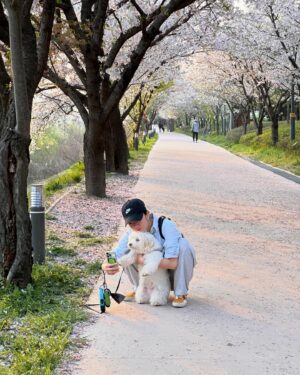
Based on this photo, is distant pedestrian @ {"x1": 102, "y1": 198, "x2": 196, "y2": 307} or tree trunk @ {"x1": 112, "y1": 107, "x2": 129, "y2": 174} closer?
distant pedestrian @ {"x1": 102, "y1": 198, "x2": 196, "y2": 307}

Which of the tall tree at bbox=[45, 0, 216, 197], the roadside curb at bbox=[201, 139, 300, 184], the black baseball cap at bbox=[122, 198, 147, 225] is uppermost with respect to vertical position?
the tall tree at bbox=[45, 0, 216, 197]

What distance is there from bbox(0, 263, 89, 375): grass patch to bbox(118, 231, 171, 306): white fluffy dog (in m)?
0.60

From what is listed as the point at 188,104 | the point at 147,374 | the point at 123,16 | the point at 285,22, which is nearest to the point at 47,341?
the point at 147,374

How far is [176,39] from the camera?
65.2 ft

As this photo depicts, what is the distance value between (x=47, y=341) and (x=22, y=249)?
5.20ft

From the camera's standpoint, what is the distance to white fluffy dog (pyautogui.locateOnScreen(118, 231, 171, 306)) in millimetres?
5730

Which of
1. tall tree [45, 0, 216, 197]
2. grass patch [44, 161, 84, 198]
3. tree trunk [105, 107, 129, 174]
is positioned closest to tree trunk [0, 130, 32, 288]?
tall tree [45, 0, 216, 197]

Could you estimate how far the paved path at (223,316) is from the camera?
4.53 m

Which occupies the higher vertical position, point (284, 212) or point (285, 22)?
point (285, 22)

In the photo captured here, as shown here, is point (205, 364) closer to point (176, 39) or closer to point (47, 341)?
point (47, 341)

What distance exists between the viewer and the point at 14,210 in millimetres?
6301

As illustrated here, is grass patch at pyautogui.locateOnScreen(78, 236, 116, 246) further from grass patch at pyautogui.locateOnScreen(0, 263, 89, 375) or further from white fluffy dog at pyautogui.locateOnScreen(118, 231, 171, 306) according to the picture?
white fluffy dog at pyautogui.locateOnScreen(118, 231, 171, 306)

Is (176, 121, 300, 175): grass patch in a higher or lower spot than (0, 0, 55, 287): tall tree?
lower

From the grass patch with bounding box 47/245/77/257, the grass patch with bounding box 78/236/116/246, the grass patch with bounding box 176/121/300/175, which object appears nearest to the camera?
the grass patch with bounding box 47/245/77/257
